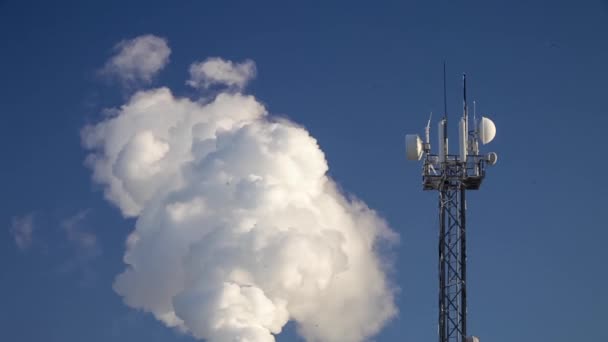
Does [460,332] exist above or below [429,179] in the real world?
below

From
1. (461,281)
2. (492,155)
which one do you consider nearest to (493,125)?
(492,155)

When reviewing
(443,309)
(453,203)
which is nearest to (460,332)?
(443,309)

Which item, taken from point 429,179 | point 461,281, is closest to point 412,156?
point 429,179

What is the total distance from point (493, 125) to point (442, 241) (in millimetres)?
8063

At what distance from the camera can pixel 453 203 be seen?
88438 mm

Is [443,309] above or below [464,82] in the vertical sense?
below

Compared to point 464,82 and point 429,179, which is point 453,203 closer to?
point 429,179

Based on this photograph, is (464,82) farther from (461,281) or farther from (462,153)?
(461,281)

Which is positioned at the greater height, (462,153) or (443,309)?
(462,153)

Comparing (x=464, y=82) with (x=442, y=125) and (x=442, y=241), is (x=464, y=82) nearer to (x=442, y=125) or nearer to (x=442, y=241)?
(x=442, y=125)

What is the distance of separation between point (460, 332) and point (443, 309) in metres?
1.61

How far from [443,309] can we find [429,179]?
25.1 ft

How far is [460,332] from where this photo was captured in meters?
86.3

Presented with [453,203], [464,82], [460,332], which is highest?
[464,82]
